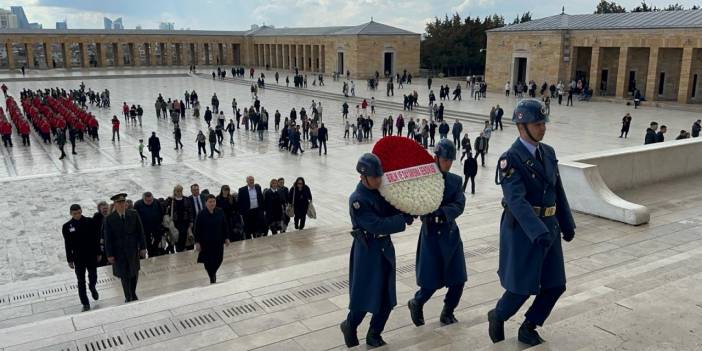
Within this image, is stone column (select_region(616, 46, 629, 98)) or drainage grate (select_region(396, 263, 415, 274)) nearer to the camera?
drainage grate (select_region(396, 263, 415, 274))

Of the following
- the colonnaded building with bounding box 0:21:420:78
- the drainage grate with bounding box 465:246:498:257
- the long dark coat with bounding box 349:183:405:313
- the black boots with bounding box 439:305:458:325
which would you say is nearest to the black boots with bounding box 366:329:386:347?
the long dark coat with bounding box 349:183:405:313

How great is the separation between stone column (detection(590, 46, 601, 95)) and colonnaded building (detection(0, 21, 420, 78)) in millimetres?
21452

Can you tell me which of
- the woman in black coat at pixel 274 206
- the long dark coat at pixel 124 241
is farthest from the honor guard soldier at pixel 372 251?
the woman in black coat at pixel 274 206

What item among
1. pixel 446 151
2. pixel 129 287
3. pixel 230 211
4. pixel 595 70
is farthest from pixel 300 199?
pixel 595 70

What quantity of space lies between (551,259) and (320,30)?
190 ft

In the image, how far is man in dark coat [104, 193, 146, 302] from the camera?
20.7ft

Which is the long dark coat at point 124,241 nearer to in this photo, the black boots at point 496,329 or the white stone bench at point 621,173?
the black boots at point 496,329

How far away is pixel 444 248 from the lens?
13.1 ft

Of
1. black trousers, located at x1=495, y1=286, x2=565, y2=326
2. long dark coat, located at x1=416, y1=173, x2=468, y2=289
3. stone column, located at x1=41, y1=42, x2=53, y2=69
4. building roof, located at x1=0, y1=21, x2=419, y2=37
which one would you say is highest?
building roof, located at x1=0, y1=21, x2=419, y2=37

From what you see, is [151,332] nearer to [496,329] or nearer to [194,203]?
[496,329]

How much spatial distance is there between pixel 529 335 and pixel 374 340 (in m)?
1.03

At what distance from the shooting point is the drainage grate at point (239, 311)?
4.88m

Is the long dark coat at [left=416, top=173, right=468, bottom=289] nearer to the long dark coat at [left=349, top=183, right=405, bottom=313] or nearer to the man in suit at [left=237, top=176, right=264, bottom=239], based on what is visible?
the long dark coat at [left=349, top=183, right=405, bottom=313]

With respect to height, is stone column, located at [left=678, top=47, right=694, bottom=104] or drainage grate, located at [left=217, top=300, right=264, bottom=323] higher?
stone column, located at [left=678, top=47, right=694, bottom=104]
